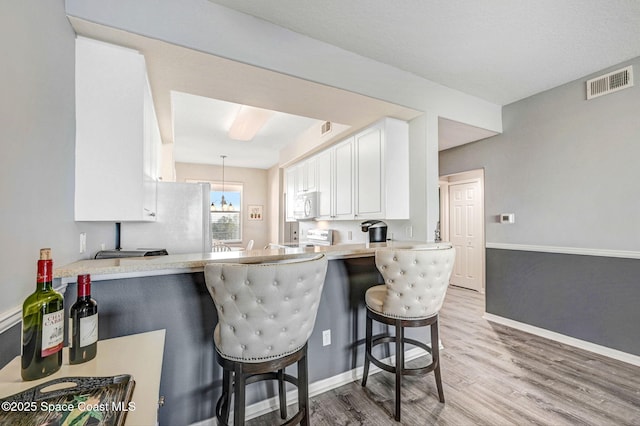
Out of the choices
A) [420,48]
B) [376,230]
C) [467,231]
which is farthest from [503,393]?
[467,231]

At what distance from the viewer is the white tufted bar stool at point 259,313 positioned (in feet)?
4.19

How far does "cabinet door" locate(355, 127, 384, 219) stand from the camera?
3160mm

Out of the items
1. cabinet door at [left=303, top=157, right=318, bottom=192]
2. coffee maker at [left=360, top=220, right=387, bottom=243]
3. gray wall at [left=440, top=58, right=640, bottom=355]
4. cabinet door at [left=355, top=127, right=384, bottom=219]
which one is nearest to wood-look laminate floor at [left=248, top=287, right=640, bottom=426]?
gray wall at [left=440, top=58, right=640, bottom=355]

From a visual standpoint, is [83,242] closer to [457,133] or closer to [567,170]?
[457,133]

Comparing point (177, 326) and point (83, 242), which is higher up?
point (83, 242)

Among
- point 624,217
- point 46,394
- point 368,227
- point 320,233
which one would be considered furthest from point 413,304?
point 320,233

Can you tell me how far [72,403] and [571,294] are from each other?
4048 millimetres

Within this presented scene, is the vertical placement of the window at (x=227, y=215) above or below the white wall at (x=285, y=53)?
below

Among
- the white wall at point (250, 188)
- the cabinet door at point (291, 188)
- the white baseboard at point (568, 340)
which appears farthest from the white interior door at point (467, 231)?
the white wall at point (250, 188)

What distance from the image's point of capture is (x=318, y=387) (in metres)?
2.13

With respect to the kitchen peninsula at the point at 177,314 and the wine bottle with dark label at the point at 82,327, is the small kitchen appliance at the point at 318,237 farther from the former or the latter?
the wine bottle with dark label at the point at 82,327

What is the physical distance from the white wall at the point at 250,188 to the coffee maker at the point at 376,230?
481 centimetres

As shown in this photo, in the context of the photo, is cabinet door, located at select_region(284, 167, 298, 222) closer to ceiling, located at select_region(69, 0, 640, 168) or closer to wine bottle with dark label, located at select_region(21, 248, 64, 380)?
ceiling, located at select_region(69, 0, 640, 168)

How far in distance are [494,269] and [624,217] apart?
1.40 m
